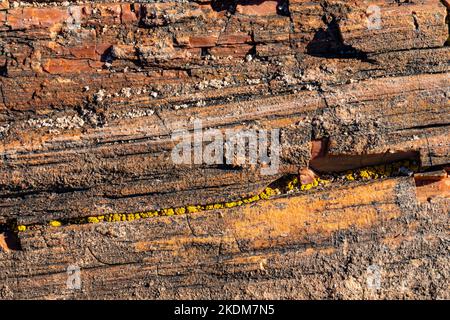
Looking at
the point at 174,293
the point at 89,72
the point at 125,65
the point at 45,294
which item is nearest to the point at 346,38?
the point at 125,65

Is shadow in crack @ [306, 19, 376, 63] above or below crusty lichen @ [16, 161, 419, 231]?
above

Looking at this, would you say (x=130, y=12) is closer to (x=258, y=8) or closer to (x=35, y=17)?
(x=35, y=17)

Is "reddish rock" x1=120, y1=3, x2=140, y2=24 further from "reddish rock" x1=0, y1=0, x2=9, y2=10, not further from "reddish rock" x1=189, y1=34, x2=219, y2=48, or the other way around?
"reddish rock" x1=0, y1=0, x2=9, y2=10

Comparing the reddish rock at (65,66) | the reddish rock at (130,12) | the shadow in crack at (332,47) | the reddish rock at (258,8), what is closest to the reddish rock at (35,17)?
the reddish rock at (65,66)

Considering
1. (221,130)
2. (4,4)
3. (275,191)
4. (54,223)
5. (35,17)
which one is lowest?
(54,223)

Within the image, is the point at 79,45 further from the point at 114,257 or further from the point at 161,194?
the point at 114,257

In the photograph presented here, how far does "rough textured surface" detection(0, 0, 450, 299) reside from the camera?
234 inches

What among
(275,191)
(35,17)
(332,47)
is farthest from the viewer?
(275,191)

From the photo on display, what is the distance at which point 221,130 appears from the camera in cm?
598

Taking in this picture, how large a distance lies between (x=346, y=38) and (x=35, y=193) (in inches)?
142

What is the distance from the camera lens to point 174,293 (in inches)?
244

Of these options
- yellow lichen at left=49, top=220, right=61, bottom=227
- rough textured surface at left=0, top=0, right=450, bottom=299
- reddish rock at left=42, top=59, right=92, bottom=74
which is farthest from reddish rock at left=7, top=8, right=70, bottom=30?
yellow lichen at left=49, top=220, right=61, bottom=227

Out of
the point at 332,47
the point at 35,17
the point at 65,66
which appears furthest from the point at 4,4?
the point at 332,47

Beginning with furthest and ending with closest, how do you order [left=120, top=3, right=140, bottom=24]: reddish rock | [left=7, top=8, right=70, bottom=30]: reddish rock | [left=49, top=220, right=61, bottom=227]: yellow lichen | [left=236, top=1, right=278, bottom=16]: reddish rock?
1. [left=49, top=220, right=61, bottom=227]: yellow lichen
2. [left=236, top=1, right=278, bottom=16]: reddish rock
3. [left=120, top=3, right=140, bottom=24]: reddish rock
4. [left=7, top=8, right=70, bottom=30]: reddish rock
